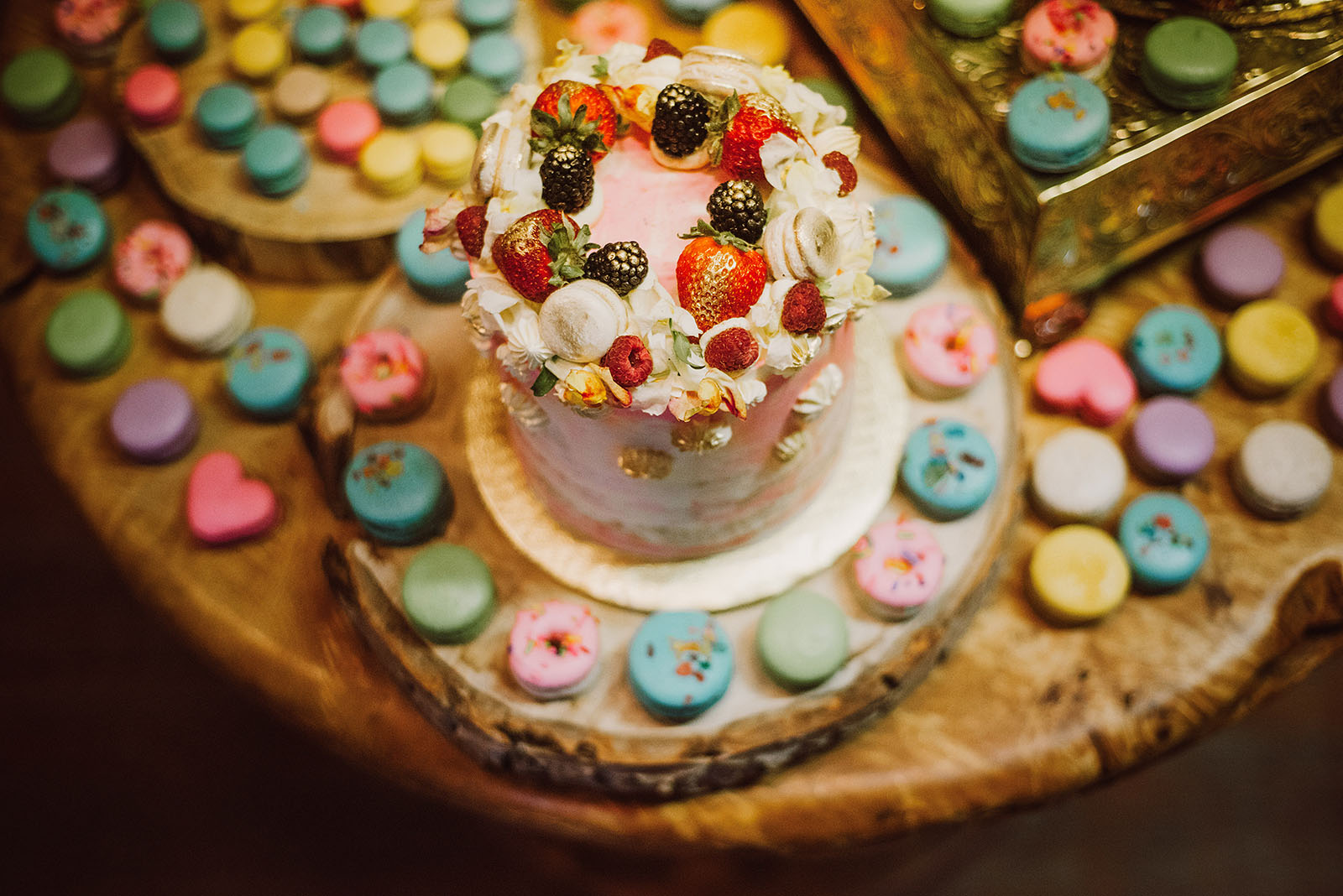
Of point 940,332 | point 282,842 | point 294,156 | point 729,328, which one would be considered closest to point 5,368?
point 294,156

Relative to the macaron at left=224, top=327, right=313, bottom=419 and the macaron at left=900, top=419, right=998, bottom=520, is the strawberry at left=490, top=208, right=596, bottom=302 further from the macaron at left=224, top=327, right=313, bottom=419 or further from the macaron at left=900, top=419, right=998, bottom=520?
the macaron at left=224, top=327, right=313, bottom=419

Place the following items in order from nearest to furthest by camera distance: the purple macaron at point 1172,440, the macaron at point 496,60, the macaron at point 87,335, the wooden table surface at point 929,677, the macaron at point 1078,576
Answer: the wooden table surface at point 929,677
the macaron at point 1078,576
the purple macaron at point 1172,440
the macaron at point 87,335
the macaron at point 496,60

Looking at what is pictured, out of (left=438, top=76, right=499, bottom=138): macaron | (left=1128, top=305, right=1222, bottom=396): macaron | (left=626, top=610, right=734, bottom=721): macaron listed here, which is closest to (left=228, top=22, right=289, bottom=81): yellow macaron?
(left=438, top=76, right=499, bottom=138): macaron

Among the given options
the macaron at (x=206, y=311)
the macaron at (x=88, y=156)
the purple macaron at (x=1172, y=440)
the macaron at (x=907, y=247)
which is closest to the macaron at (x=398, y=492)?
the macaron at (x=206, y=311)

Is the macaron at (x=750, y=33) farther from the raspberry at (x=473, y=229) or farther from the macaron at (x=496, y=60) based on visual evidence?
the raspberry at (x=473, y=229)

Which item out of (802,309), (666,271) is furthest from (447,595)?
(802,309)

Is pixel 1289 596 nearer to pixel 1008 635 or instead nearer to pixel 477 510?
pixel 1008 635

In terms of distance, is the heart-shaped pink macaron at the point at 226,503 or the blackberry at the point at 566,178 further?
the heart-shaped pink macaron at the point at 226,503
